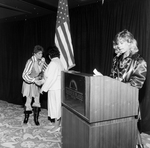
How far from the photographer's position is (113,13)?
3627mm

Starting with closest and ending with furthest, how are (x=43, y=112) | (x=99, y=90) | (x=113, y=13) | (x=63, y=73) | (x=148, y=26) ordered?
(x=99, y=90) → (x=63, y=73) → (x=148, y=26) → (x=113, y=13) → (x=43, y=112)

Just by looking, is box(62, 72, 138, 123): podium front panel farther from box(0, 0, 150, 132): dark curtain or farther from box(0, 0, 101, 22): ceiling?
box(0, 0, 101, 22): ceiling

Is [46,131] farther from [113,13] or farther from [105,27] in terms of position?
[113,13]

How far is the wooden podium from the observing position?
1.44 m

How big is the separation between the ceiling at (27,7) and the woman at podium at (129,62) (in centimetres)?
228

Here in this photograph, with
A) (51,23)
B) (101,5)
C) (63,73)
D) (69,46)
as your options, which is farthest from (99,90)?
(51,23)

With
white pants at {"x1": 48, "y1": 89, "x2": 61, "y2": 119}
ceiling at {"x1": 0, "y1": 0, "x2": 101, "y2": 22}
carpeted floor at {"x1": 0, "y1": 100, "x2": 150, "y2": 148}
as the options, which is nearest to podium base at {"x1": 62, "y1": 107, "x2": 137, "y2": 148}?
carpeted floor at {"x1": 0, "y1": 100, "x2": 150, "y2": 148}

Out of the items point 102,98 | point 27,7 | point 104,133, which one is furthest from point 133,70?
point 27,7

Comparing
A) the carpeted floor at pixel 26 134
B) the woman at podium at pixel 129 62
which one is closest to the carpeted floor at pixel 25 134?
the carpeted floor at pixel 26 134

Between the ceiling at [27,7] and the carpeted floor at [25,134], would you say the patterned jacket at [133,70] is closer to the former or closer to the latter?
the carpeted floor at [25,134]

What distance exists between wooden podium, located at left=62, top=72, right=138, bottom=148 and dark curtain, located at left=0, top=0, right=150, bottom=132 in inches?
74.5

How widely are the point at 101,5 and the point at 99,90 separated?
283 cm

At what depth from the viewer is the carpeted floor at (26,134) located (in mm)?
2797

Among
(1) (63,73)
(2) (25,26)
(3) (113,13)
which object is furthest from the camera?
(2) (25,26)
